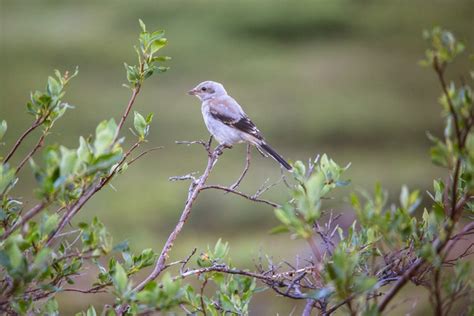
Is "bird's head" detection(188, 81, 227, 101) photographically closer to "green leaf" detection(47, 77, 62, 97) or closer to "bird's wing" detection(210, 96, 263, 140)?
"bird's wing" detection(210, 96, 263, 140)

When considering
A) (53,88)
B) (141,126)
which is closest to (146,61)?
(141,126)

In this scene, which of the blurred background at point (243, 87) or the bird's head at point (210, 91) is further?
the blurred background at point (243, 87)

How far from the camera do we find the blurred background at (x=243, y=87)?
56.1 feet

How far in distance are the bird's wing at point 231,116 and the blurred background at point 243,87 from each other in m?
6.87

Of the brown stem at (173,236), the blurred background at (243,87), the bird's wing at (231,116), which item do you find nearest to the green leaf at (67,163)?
the brown stem at (173,236)

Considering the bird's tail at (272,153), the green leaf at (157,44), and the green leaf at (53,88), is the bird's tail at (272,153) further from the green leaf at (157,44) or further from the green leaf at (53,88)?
the green leaf at (53,88)

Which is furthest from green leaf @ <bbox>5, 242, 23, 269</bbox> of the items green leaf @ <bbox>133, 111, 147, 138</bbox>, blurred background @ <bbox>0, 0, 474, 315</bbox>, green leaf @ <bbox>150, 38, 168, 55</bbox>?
blurred background @ <bbox>0, 0, 474, 315</bbox>

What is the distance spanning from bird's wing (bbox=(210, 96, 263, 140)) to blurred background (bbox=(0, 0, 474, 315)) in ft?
22.5

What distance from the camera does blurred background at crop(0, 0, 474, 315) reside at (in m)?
17.1

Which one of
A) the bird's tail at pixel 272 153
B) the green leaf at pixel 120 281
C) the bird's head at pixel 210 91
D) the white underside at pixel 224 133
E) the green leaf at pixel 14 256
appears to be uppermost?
the bird's head at pixel 210 91

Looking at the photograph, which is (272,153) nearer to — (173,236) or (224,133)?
(224,133)

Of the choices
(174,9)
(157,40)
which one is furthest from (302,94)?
(157,40)

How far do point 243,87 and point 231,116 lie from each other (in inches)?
618

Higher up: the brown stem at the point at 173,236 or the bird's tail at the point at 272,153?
the bird's tail at the point at 272,153
